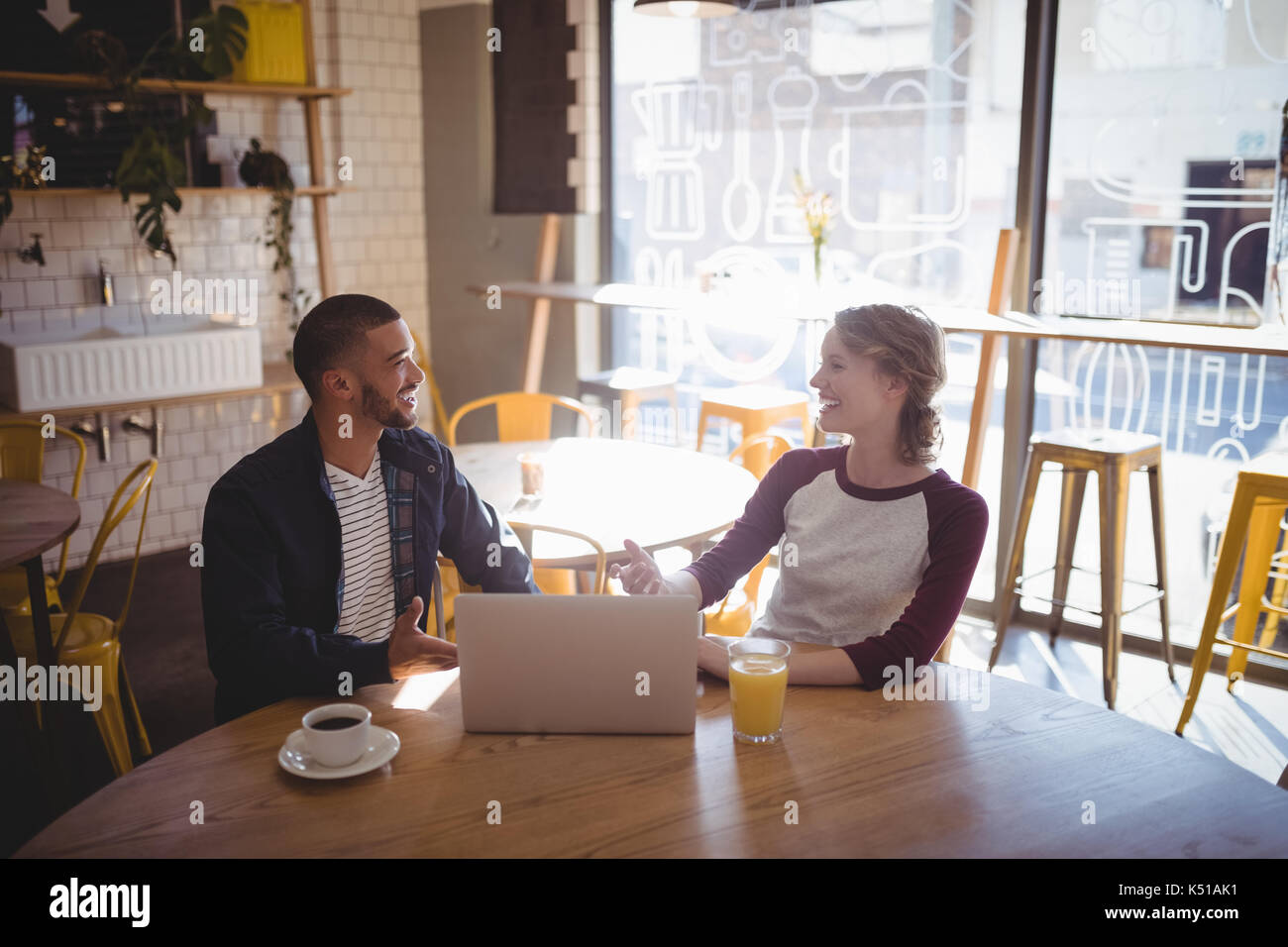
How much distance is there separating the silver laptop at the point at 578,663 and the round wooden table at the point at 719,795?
31 mm

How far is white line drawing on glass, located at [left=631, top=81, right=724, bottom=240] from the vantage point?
448 centimetres

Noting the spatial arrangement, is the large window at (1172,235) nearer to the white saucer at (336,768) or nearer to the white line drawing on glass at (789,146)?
the white line drawing on glass at (789,146)

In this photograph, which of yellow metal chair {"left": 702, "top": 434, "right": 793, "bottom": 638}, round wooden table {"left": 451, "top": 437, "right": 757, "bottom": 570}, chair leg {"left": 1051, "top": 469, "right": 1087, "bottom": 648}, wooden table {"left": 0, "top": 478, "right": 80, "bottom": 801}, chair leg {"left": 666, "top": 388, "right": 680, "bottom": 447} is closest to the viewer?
wooden table {"left": 0, "top": 478, "right": 80, "bottom": 801}

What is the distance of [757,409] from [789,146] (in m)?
1.09

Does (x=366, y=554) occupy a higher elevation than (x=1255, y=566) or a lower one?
higher

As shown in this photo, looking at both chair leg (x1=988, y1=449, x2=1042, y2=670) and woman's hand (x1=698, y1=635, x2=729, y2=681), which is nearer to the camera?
woman's hand (x1=698, y1=635, x2=729, y2=681)

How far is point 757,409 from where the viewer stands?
3.84m

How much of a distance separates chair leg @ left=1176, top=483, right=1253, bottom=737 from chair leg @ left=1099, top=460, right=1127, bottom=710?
255 millimetres

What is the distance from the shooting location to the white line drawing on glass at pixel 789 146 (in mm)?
4145

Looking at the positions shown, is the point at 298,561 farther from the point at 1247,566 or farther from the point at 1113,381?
the point at 1113,381

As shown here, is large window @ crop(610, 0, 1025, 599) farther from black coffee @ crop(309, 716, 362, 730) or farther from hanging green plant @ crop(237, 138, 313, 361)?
black coffee @ crop(309, 716, 362, 730)

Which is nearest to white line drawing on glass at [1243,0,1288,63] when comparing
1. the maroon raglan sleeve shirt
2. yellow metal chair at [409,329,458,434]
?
the maroon raglan sleeve shirt

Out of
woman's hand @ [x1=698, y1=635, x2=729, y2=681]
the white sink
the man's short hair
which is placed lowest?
woman's hand @ [x1=698, y1=635, x2=729, y2=681]

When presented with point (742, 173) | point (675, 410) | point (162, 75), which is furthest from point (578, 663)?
point (162, 75)
